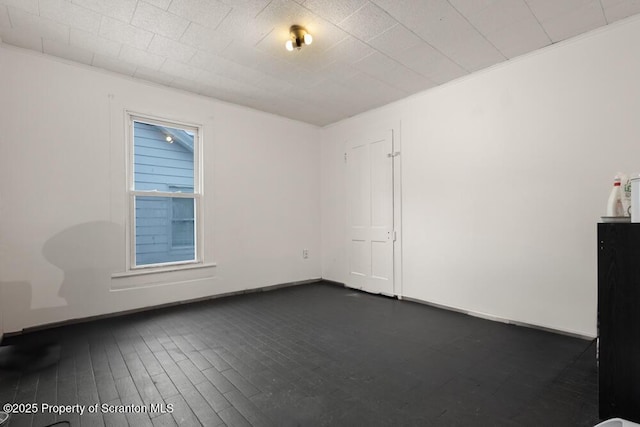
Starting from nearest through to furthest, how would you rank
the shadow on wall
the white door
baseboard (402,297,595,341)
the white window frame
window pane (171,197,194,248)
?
baseboard (402,297,595,341), the shadow on wall, the white window frame, window pane (171,197,194,248), the white door

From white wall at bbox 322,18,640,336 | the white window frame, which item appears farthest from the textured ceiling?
the white window frame

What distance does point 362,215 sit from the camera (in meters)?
4.75

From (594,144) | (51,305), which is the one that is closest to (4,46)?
(51,305)

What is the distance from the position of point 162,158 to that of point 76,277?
1653mm

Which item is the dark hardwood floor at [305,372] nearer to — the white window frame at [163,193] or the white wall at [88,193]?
the white wall at [88,193]

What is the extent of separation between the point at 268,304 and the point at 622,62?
14.1 feet

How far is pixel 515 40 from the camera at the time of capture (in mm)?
2783

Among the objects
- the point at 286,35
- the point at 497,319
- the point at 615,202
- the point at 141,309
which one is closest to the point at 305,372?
the point at 497,319

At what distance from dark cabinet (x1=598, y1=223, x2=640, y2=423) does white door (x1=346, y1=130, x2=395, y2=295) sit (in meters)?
2.63

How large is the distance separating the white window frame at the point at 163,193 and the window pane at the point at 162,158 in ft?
0.18

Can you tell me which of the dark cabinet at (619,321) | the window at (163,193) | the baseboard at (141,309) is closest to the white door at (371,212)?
the baseboard at (141,309)

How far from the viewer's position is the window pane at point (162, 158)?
12.3ft

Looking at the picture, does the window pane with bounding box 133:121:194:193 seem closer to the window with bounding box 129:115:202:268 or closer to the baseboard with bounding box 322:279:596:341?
the window with bounding box 129:115:202:268

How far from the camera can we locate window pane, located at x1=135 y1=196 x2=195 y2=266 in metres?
3.72
